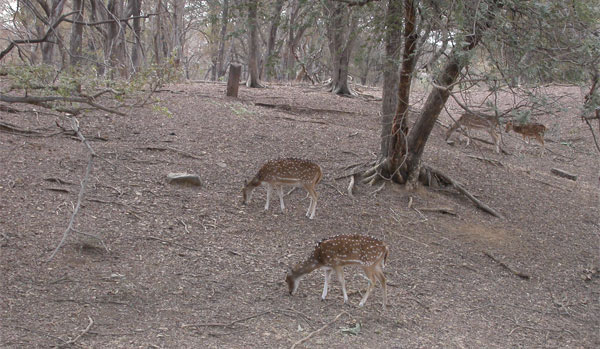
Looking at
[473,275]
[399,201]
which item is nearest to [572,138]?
[399,201]

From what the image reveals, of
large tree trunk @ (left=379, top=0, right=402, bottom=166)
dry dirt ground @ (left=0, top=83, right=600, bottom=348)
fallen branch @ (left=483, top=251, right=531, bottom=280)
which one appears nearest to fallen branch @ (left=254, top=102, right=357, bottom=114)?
dry dirt ground @ (left=0, top=83, right=600, bottom=348)

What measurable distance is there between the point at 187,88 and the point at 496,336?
11435mm

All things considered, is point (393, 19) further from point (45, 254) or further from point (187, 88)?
point (187, 88)

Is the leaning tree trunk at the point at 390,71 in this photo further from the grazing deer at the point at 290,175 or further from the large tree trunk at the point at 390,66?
the grazing deer at the point at 290,175

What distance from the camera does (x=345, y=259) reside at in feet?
20.9

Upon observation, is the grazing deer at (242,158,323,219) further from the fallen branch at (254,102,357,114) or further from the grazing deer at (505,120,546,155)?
the grazing deer at (505,120,546,155)

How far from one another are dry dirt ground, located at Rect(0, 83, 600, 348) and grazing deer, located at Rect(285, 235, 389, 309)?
247 mm

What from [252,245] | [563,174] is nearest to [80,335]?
[252,245]

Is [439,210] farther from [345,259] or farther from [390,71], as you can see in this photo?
[345,259]

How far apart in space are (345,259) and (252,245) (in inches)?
71.6

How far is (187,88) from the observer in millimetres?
15703

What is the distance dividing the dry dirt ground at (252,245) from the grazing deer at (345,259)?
0.25 metres

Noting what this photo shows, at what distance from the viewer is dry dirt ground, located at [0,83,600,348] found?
5711mm

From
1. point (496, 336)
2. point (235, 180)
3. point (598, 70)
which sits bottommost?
point (496, 336)
